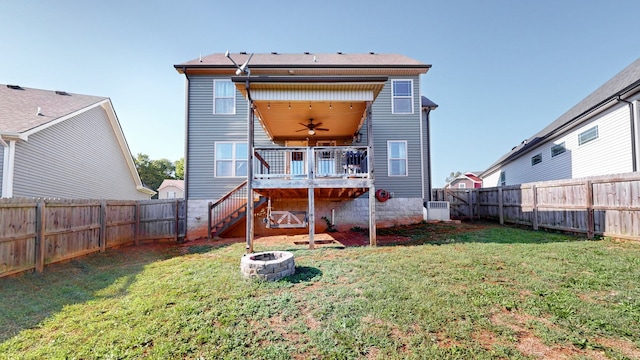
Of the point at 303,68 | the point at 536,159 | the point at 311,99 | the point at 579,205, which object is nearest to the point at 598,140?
the point at 536,159

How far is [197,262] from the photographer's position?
6391 mm

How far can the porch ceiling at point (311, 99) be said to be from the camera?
7.07 m

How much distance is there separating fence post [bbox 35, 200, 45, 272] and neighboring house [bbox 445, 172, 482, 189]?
3434cm

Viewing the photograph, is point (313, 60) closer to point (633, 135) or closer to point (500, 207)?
point (500, 207)

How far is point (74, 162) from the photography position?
11328mm

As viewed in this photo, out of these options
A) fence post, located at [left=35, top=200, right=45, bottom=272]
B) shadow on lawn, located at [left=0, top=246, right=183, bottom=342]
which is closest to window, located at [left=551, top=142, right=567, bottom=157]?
shadow on lawn, located at [left=0, top=246, right=183, bottom=342]

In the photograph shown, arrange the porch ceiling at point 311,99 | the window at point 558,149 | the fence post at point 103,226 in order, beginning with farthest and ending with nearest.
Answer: the window at point 558,149 → the fence post at point 103,226 → the porch ceiling at point 311,99

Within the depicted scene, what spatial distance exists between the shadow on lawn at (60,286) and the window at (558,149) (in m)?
16.9

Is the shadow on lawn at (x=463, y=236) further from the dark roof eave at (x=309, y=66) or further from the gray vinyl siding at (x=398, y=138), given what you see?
the dark roof eave at (x=309, y=66)

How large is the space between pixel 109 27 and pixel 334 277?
1140 cm

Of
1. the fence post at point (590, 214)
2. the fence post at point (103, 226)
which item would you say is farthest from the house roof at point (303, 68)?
the fence post at point (590, 214)

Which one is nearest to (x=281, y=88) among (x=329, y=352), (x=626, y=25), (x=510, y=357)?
(x=329, y=352)

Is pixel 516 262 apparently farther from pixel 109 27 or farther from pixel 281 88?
pixel 109 27

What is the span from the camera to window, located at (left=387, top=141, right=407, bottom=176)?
38.1ft
